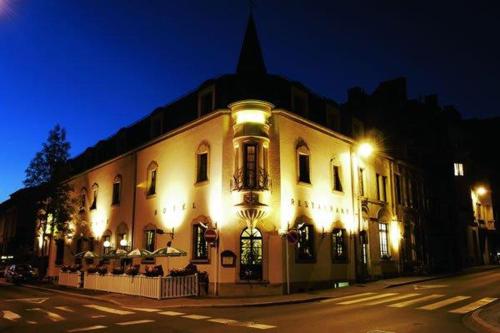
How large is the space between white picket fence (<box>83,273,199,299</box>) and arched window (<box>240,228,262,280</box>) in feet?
7.51

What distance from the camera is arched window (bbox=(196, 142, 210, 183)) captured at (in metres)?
21.6

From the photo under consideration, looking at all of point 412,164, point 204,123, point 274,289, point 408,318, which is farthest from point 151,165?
point 412,164

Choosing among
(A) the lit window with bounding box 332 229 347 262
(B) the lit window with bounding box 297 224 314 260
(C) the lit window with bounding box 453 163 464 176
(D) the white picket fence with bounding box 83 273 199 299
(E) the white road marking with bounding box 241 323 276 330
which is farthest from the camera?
(C) the lit window with bounding box 453 163 464 176

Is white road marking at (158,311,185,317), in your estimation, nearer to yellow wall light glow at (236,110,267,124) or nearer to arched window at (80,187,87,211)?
yellow wall light glow at (236,110,267,124)

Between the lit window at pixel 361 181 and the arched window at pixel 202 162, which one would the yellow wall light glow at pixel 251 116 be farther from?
the lit window at pixel 361 181

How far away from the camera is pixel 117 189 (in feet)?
99.6

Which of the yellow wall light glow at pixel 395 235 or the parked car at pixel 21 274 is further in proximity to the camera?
the parked car at pixel 21 274

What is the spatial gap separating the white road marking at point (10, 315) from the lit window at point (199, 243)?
338 inches

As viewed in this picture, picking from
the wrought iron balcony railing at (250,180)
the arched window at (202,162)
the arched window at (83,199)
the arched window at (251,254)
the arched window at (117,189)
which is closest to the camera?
the arched window at (251,254)

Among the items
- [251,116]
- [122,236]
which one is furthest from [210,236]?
[122,236]

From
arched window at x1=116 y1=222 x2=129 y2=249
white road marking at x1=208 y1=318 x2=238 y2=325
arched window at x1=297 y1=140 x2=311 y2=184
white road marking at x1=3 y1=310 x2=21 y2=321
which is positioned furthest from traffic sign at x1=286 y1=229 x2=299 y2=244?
arched window at x1=116 y1=222 x2=129 y2=249

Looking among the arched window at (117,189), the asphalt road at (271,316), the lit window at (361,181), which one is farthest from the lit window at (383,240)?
the arched window at (117,189)

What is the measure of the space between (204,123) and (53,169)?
18034 mm

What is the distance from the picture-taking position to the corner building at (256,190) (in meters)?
19.5
